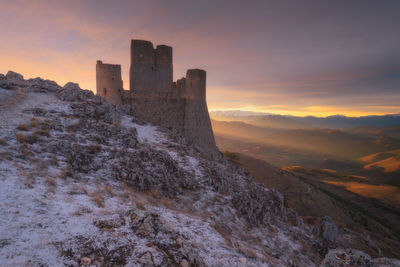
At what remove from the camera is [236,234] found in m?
8.23

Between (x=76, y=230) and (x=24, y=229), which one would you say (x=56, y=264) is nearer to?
(x=76, y=230)

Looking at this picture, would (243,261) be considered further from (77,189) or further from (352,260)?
(77,189)

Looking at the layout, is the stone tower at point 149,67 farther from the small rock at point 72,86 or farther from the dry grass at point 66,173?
the dry grass at point 66,173

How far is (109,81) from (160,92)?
16.8 ft

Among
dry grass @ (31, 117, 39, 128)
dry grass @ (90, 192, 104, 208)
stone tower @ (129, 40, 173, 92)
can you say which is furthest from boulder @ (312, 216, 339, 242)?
stone tower @ (129, 40, 173, 92)

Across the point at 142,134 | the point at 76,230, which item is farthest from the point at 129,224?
the point at 142,134

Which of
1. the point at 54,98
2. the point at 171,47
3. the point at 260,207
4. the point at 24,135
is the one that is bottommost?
the point at 260,207

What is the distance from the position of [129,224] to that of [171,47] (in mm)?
19377

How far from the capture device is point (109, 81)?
20.3 m

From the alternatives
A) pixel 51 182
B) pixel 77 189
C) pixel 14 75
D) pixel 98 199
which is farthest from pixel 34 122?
pixel 14 75

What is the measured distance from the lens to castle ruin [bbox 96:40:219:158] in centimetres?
2033

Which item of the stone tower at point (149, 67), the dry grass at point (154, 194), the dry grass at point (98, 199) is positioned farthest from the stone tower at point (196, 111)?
the dry grass at point (98, 199)

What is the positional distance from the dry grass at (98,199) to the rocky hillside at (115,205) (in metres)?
0.04

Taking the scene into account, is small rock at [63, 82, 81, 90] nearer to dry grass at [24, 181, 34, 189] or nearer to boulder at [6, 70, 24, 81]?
boulder at [6, 70, 24, 81]
